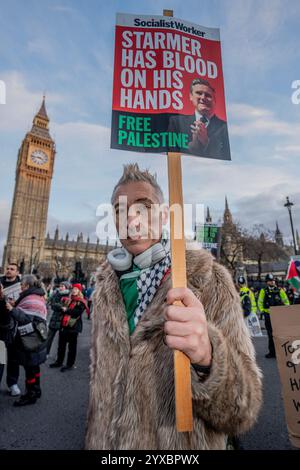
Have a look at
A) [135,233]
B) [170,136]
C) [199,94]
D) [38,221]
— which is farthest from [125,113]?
[38,221]

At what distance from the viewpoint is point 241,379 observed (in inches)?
41.1

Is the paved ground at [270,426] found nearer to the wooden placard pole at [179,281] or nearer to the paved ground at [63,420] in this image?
the paved ground at [63,420]

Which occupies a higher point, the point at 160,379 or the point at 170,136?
the point at 170,136

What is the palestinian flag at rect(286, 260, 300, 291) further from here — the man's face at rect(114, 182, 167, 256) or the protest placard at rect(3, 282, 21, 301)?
the protest placard at rect(3, 282, 21, 301)

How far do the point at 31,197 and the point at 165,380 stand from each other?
8430cm

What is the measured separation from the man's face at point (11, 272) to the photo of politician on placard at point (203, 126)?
168 inches

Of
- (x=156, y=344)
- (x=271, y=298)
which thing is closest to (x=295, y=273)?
(x=271, y=298)

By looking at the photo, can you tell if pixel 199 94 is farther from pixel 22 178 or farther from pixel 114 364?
pixel 22 178

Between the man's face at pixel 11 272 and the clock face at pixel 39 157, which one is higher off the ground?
the clock face at pixel 39 157

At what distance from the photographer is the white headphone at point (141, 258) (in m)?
1.45

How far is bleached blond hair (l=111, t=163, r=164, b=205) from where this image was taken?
1617 millimetres

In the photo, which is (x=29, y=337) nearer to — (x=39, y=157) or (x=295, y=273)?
(x=295, y=273)

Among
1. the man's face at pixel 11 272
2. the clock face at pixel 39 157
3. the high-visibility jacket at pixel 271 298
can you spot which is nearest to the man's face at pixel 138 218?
the man's face at pixel 11 272

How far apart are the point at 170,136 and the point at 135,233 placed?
0.58m
